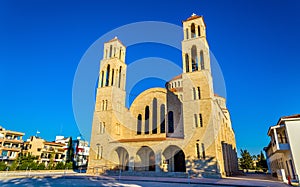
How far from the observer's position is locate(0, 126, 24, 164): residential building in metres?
36.2

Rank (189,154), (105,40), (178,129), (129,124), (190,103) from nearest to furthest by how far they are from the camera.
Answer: (189,154)
(190,103)
(178,129)
(129,124)
(105,40)

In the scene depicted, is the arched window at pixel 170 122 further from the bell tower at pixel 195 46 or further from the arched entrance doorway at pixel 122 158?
the arched entrance doorway at pixel 122 158

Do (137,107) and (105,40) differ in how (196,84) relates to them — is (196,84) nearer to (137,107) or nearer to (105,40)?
(137,107)

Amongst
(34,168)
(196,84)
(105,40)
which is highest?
(105,40)

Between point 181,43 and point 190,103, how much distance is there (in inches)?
299

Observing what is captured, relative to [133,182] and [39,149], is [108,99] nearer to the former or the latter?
[133,182]

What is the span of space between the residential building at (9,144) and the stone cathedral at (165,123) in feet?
77.4

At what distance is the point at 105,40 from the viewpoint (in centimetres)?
2806

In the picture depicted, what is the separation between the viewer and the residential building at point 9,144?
119ft

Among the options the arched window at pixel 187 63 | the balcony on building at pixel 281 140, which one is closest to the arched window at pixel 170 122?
the arched window at pixel 187 63

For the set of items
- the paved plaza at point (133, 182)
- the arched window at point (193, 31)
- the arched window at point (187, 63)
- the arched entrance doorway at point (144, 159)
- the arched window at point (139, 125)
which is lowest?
the paved plaza at point (133, 182)

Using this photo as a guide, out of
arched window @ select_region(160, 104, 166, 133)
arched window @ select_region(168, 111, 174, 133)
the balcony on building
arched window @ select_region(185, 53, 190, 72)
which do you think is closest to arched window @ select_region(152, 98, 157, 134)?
arched window @ select_region(160, 104, 166, 133)

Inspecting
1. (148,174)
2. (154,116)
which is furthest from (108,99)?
(148,174)

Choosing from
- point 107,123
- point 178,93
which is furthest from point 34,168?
point 178,93
